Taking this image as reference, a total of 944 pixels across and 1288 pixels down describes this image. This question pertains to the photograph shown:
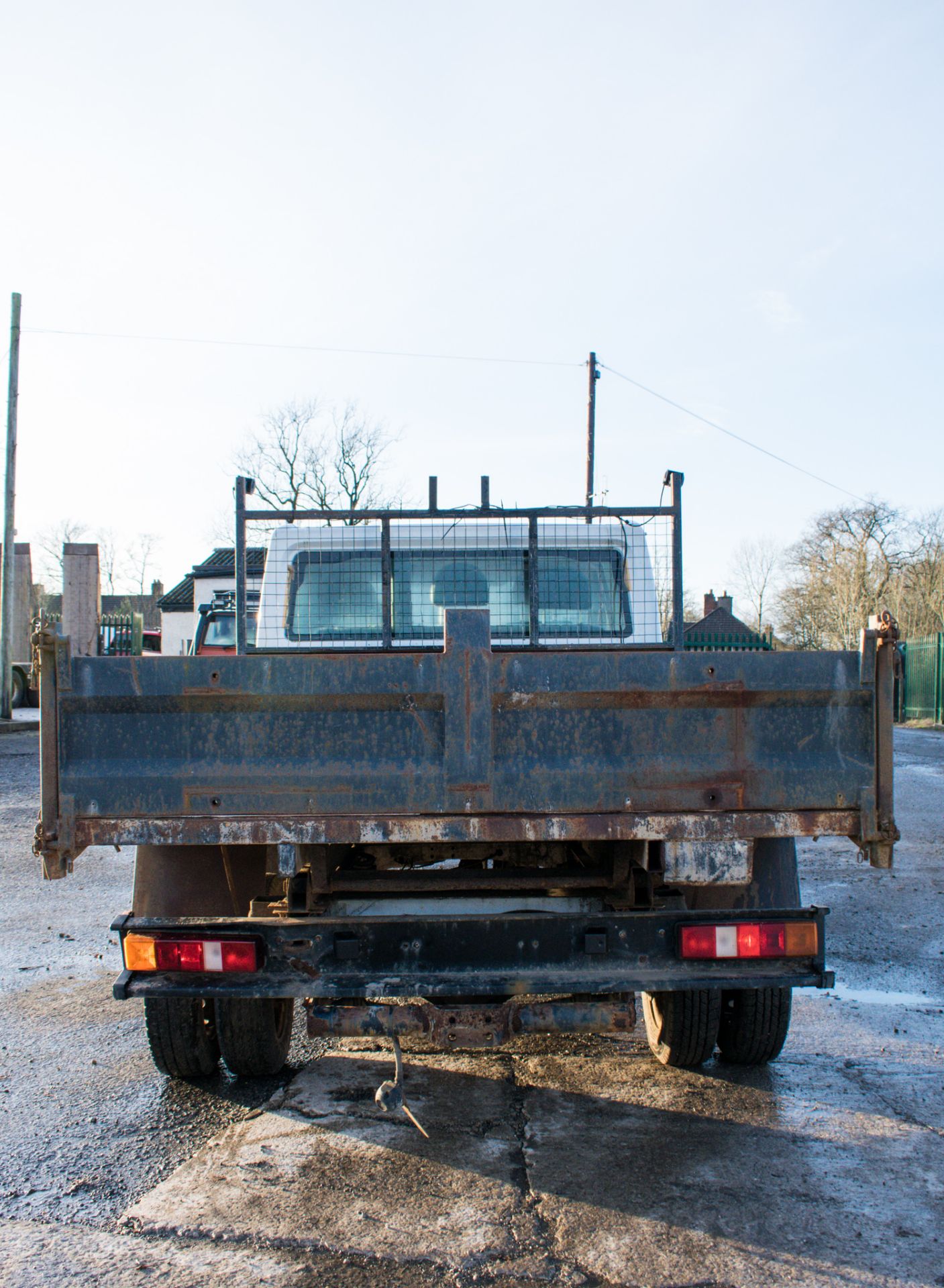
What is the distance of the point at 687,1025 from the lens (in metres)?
3.85

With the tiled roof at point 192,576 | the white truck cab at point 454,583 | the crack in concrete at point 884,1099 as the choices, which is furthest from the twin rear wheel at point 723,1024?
the tiled roof at point 192,576

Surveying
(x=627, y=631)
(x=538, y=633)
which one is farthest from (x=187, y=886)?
(x=627, y=631)

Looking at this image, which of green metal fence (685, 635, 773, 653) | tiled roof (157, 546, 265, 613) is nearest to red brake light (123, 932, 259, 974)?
green metal fence (685, 635, 773, 653)

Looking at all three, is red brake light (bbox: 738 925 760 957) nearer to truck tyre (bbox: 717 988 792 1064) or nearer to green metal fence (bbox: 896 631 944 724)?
truck tyre (bbox: 717 988 792 1064)

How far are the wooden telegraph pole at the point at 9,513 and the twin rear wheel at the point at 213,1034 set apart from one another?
19272 mm

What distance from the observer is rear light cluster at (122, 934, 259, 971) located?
3.28m

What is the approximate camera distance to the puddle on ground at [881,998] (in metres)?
4.84

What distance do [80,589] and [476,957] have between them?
1729 centimetres

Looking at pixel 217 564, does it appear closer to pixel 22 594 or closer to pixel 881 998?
pixel 22 594

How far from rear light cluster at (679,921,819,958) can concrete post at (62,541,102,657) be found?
56.7 ft

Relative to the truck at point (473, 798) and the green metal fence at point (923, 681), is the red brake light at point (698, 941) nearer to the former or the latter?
the truck at point (473, 798)

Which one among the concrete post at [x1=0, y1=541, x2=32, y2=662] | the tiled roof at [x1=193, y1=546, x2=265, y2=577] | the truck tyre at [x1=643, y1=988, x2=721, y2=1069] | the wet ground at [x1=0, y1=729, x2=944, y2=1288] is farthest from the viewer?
the tiled roof at [x1=193, y1=546, x2=265, y2=577]

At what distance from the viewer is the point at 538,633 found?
548 cm

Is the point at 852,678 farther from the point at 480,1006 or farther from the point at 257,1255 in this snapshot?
the point at 257,1255
